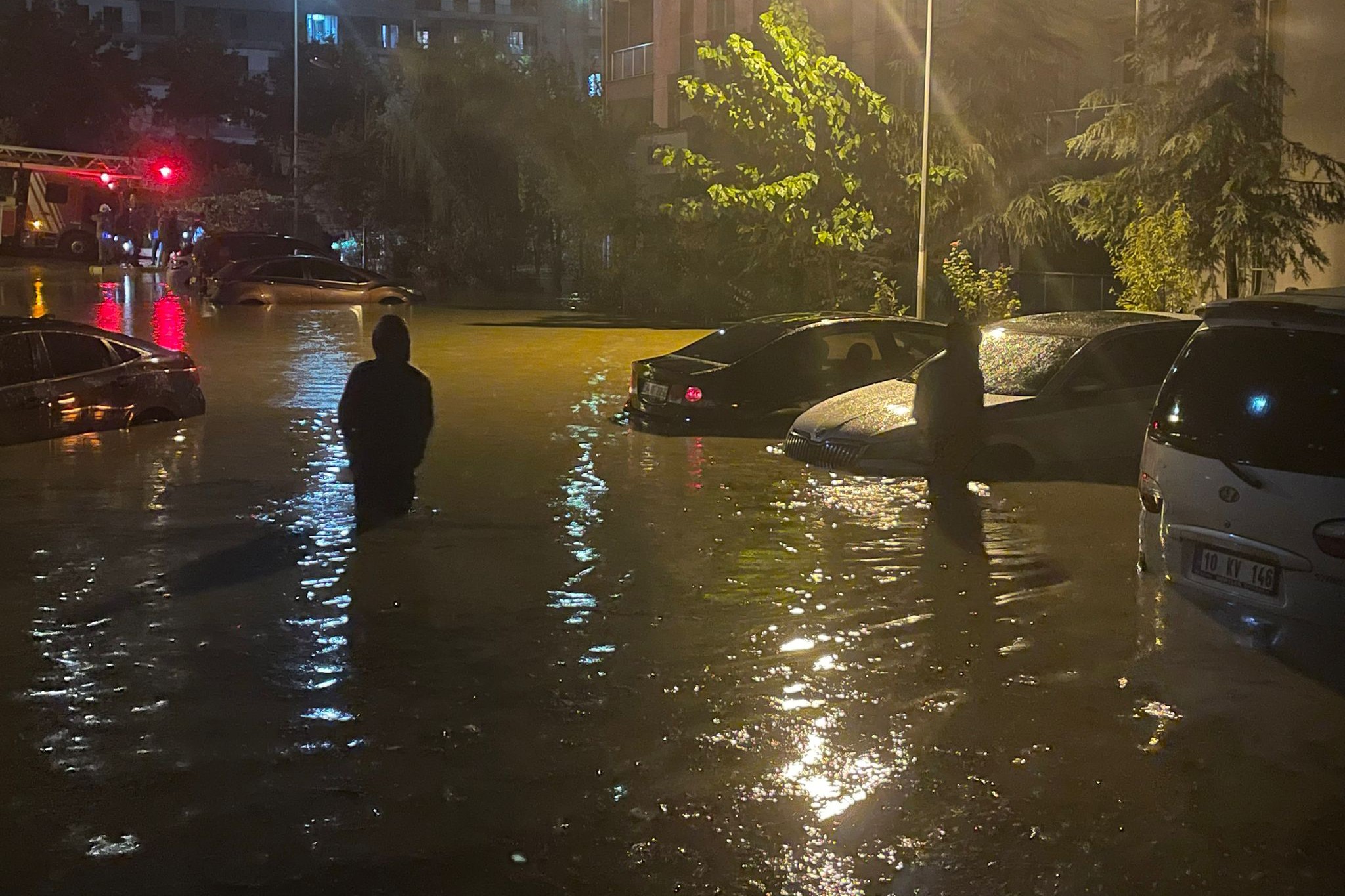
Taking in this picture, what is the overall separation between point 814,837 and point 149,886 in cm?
209

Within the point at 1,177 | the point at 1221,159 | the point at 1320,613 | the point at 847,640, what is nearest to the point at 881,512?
the point at 847,640

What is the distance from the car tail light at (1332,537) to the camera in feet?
23.0

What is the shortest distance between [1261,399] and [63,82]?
7261 centimetres

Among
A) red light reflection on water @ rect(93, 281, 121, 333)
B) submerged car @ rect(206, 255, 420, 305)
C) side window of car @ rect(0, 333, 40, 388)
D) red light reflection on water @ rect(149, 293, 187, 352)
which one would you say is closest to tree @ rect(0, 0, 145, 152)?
red light reflection on water @ rect(93, 281, 121, 333)

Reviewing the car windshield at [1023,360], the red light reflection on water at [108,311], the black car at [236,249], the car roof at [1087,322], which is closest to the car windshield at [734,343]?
the car windshield at [1023,360]

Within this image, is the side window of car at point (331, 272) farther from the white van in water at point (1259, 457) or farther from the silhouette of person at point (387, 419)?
the white van in water at point (1259, 457)

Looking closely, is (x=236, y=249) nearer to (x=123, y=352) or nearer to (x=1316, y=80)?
(x=1316, y=80)

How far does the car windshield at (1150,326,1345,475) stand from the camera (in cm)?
712

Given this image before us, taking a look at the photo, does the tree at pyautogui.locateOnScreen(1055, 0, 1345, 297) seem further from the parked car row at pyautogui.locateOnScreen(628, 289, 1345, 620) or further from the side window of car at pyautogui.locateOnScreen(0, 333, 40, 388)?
the side window of car at pyautogui.locateOnScreen(0, 333, 40, 388)

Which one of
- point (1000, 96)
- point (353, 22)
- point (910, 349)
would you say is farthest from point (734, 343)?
point (353, 22)

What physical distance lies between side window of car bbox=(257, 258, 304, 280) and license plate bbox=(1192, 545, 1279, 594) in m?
36.0

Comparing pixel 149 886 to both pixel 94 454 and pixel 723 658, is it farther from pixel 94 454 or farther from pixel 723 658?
pixel 94 454

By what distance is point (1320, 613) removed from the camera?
718 centimetres

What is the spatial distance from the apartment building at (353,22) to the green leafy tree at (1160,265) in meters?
70.6
